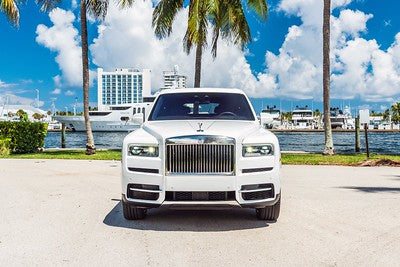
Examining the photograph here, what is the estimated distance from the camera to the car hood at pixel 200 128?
574 centimetres

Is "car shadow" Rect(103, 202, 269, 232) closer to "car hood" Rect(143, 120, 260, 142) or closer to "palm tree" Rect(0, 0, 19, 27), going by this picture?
"car hood" Rect(143, 120, 260, 142)

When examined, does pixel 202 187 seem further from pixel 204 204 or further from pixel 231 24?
pixel 231 24

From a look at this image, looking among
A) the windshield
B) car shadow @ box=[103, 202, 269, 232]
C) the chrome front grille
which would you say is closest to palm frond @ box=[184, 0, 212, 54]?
the windshield

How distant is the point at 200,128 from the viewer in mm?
5945

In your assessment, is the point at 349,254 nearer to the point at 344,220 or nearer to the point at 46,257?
the point at 344,220

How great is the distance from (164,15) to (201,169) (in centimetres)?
1725

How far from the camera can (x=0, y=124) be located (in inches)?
826

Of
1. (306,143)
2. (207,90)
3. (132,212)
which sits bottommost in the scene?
(306,143)

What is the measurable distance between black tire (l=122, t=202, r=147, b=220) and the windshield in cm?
160

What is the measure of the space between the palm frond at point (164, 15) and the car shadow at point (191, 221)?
1601 centimetres

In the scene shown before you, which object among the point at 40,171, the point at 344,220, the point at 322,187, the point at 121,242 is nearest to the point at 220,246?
the point at 121,242

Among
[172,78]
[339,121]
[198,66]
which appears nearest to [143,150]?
[198,66]

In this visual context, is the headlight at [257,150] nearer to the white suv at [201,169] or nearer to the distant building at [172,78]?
the white suv at [201,169]

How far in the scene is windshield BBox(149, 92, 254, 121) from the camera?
712 cm
